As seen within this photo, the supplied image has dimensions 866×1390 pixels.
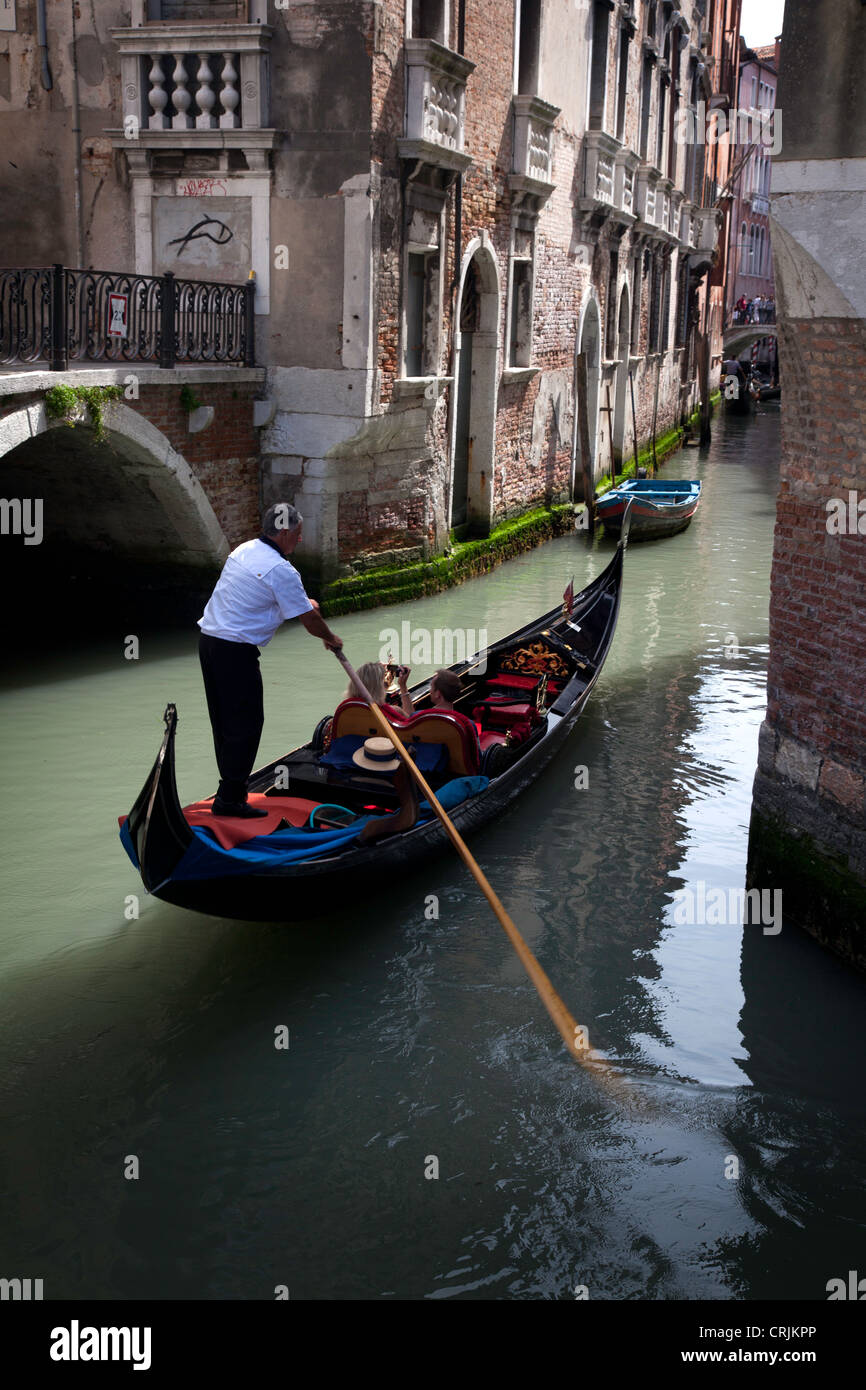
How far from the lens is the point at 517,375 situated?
451 inches

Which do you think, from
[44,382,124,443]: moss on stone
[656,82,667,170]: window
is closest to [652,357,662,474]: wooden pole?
[656,82,667,170]: window

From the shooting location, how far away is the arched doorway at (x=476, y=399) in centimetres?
1071

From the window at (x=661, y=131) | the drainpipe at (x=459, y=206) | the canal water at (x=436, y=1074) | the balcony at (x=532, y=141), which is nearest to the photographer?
the canal water at (x=436, y=1074)

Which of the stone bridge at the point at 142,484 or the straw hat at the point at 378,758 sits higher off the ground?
the stone bridge at the point at 142,484

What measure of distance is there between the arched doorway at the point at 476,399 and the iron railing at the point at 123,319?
9.33 ft

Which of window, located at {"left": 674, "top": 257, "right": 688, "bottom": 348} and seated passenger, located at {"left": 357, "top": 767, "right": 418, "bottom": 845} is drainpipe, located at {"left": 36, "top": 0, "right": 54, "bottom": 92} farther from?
window, located at {"left": 674, "top": 257, "right": 688, "bottom": 348}

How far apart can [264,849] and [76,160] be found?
238 inches

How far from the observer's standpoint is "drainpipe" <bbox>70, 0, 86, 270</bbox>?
8.23m

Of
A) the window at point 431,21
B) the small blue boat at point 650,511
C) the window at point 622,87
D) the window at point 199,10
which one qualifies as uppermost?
the window at point 622,87

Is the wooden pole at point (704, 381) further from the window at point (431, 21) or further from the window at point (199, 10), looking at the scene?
the window at point (199, 10)

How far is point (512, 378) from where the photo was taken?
1139cm

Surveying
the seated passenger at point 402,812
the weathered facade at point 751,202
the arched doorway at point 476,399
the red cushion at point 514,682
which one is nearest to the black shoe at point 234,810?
the seated passenger at point 402,812

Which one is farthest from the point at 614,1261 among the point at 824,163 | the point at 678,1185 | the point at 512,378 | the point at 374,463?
the point at 512,378

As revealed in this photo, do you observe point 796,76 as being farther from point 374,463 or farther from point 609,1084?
point 374,463
